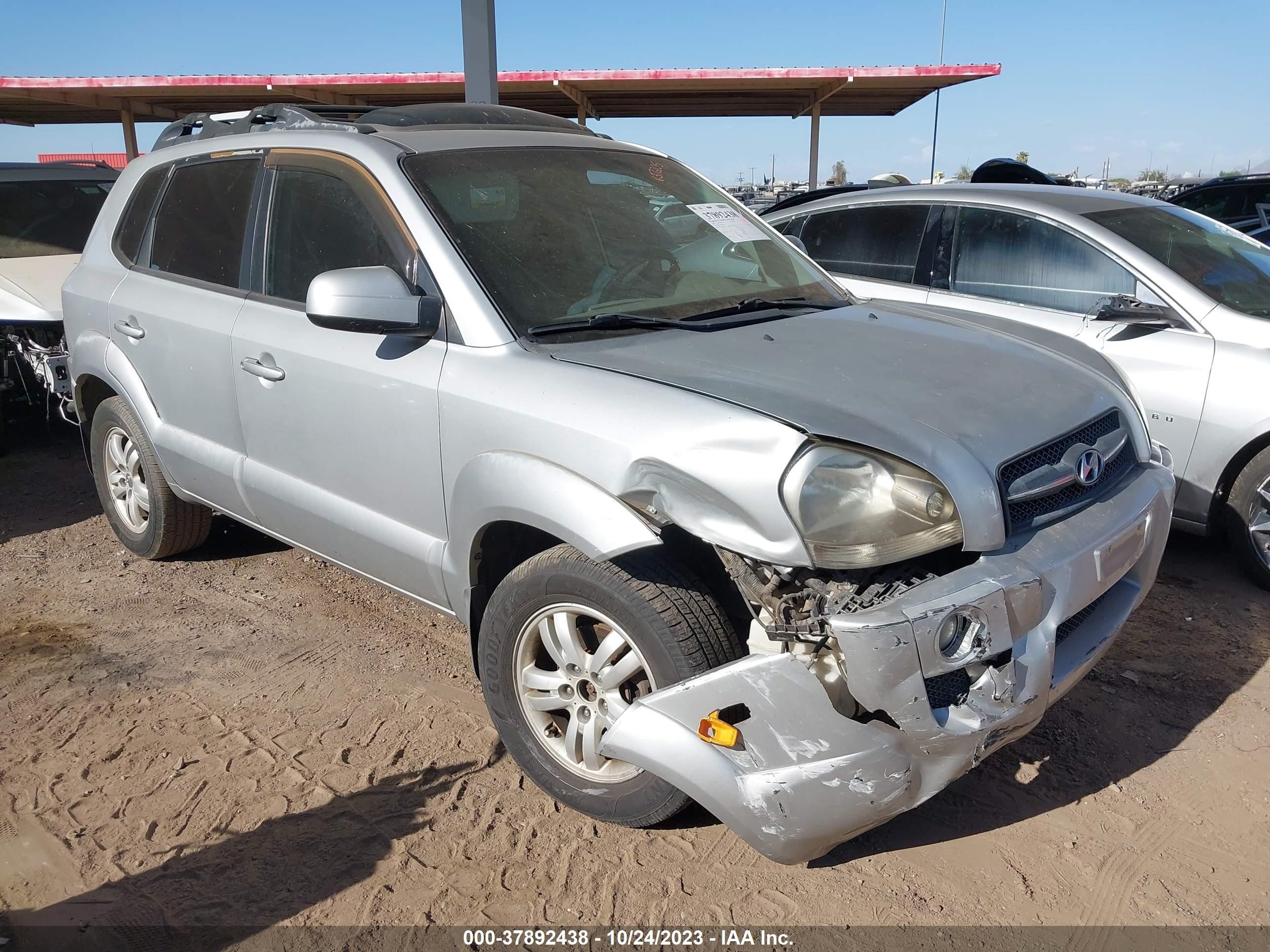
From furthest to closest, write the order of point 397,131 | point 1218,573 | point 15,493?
point 15,493 < point 1218,573 < point 397,131

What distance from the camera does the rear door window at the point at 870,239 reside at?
557 centimetres

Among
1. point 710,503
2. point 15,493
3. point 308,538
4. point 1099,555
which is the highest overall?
point 710,503

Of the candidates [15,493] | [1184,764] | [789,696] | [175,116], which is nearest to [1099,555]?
[789,696]

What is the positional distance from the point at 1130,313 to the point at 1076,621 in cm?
248

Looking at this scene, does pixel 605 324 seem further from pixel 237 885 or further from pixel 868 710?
pixel 237 885

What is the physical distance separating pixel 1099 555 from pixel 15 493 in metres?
6.32

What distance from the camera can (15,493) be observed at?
6277mm

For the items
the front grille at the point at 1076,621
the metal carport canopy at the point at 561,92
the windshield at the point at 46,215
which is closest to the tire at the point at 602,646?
the front grille at the point at 1076,621

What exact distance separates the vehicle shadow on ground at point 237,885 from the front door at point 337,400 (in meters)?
0.70

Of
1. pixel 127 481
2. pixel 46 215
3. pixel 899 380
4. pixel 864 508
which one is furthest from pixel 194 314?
pixel 46 215

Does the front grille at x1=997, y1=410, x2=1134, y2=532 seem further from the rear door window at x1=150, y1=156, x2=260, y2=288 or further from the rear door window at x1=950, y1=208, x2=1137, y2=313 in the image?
the rear door window at x1=150, y1=156, x2=260, y2=288

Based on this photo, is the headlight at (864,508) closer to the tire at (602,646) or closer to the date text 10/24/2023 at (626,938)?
the tire at (602,646)

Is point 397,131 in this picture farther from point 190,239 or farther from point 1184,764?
point 1184,764

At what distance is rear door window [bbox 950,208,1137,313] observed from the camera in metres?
4.89
